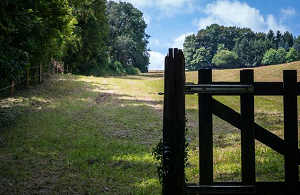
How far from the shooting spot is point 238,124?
4121mm

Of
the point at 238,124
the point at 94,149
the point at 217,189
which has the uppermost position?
the point at 238,124

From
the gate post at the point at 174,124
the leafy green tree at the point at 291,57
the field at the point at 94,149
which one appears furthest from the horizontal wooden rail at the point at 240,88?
the leafy green tree at the point at 291,57

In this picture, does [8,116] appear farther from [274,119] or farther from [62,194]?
[274,119]

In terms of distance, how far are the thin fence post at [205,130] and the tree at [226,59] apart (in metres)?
116

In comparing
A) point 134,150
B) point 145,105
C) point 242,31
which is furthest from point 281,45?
point 134,150

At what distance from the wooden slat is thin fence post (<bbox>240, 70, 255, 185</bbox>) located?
8 cm

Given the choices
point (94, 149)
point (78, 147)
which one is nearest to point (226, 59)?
point (78, 147)

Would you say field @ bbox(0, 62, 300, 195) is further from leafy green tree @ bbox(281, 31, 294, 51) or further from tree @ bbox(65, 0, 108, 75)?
leafy green tree @ bbox(281, 31, 294, 51)

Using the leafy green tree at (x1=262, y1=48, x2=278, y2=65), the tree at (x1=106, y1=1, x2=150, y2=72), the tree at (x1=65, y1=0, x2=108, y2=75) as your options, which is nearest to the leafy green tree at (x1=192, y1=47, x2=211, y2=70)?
the leafy green tree at (x1=262, y1=48, x2=278, y2=65)

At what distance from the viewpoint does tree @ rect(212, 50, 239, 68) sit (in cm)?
11750

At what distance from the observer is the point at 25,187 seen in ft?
20.3

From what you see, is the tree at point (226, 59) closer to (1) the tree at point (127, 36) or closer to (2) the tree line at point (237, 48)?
(2) the tree line at point (237, 48)

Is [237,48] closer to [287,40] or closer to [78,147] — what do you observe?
[287,40]

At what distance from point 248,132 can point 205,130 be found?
0.57m
